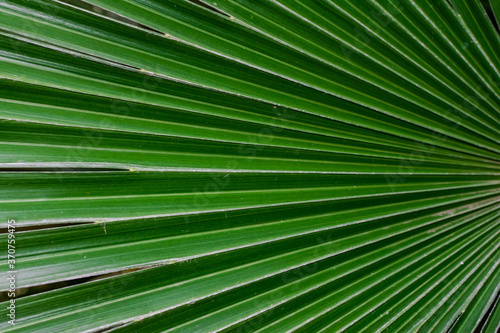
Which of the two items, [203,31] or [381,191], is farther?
[381,191]

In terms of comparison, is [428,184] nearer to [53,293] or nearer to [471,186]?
[471,186]

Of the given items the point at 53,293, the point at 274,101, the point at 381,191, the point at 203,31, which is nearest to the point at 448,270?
the point at 381,191

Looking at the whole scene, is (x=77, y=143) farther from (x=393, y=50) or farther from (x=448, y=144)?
(x=448, y=144)

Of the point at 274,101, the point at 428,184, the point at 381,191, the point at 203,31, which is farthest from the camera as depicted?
the point at 428,184

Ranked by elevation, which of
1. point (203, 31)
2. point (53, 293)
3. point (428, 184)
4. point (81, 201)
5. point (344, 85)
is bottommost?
point (53, 293)

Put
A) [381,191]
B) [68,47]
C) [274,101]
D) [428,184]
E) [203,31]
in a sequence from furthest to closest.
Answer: [428,184], [381,191], [274,101], [203,31], [68,47]

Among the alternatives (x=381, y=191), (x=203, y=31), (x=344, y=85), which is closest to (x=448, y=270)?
(x=381, y=191)

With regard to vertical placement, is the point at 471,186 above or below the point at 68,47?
below
